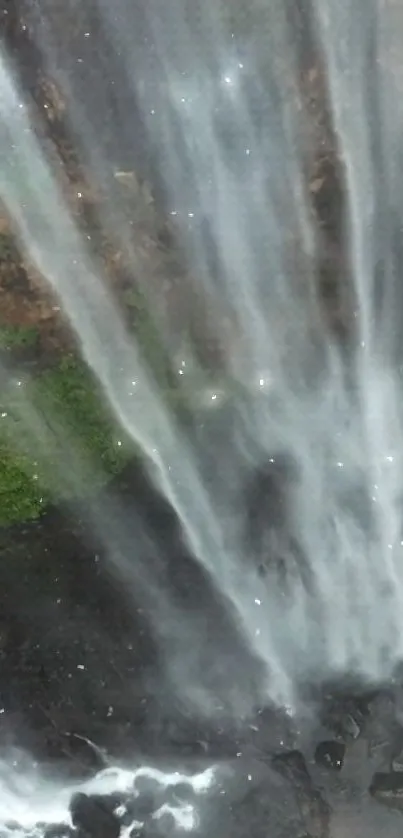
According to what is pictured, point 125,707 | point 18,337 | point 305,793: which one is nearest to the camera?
point 18,337

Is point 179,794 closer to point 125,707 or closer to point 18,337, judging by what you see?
point 125,707

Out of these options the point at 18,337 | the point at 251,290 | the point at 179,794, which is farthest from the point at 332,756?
the point at 18,337

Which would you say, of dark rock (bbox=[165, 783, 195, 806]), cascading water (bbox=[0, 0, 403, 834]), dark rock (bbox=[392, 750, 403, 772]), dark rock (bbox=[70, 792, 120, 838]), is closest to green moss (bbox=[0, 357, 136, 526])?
cascading water (bbox=[0, 0, 403, 834])


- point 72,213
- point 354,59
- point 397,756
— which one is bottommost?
point 397,756

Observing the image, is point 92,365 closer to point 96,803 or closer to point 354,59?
point 354,59

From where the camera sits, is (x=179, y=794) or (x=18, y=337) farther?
(x=179, y=794)

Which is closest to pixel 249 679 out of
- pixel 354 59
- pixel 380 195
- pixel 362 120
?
pixel 380 195
